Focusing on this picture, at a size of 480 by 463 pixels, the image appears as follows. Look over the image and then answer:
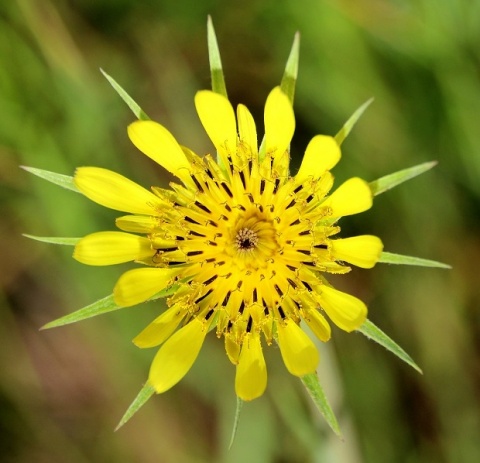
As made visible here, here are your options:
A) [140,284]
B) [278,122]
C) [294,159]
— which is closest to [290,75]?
[278,122]

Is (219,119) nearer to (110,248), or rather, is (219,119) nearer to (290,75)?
(290,75)

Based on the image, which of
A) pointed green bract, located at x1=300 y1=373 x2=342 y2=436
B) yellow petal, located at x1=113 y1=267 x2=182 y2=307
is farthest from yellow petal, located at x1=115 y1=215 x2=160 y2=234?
pointed green bract, located at x1=300 y1=373 x2=342 y2=436

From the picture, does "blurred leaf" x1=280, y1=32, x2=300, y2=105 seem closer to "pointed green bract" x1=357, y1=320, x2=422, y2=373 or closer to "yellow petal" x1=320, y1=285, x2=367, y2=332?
"yellow petal" x1=320, y1=285, x2=367, y2=332

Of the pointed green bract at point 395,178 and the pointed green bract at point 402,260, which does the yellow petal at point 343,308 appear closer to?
the pointed green bract at point 402,260

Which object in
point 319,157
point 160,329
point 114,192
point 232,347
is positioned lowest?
point 232,347

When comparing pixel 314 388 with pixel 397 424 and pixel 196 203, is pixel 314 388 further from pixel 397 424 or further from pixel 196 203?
pixel 397 424

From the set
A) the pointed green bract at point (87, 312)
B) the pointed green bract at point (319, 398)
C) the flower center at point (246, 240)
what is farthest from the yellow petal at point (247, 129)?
the pointed green bract at point (319, 398)
